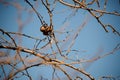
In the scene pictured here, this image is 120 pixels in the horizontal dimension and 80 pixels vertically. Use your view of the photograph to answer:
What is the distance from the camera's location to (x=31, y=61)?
1361 millimetres

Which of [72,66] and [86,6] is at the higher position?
[86,6]

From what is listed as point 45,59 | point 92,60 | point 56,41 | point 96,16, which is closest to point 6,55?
point 45,59

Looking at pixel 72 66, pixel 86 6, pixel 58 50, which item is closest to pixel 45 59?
pixel 58 50

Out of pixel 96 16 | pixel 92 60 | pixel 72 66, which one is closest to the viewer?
pixel 92 60

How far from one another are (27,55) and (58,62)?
0.29 meters

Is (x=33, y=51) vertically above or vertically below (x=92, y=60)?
above

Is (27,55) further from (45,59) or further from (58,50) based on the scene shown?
(58,50)

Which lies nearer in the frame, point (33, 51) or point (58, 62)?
point (58, 62)

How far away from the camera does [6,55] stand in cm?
140

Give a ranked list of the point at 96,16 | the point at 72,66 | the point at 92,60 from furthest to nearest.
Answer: the point at 96,16
the point at 72,66
the point at 92,60

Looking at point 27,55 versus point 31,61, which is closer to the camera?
point 31,61

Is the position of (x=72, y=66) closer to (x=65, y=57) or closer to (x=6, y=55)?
(x=65, y=57)

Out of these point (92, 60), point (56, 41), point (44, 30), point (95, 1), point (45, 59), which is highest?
point (95, 1)

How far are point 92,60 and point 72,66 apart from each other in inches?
7.2
